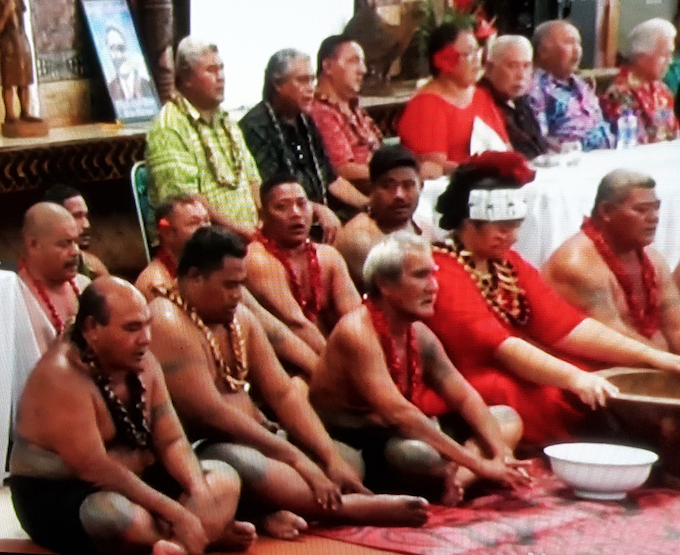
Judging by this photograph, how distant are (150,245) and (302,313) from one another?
523mm

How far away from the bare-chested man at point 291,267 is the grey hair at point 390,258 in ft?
1.57

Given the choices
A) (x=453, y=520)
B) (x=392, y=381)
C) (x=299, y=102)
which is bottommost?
(x=453, y=520)

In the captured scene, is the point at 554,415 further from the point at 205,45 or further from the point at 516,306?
the point at 205,45

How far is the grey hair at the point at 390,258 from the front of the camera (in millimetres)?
3250

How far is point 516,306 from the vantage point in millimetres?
3658

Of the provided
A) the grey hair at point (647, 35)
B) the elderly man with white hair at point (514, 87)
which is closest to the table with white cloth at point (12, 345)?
the elderly man with white hair at point (514, 87)

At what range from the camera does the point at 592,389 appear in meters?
3.44

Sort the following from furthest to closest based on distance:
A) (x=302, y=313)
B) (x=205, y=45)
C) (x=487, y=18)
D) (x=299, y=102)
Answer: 1. (x=487, y=18)
2. (x=299, y=102)
3. (x=205, y=45)
4. (x=302, y=313)

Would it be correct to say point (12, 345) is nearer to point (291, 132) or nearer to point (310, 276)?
point (310, 276)

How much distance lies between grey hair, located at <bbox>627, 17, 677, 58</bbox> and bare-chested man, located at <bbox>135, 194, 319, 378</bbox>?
2231 millimetres

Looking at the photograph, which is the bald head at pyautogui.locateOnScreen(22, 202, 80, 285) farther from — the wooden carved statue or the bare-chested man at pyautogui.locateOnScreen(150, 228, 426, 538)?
the wooden carved statue

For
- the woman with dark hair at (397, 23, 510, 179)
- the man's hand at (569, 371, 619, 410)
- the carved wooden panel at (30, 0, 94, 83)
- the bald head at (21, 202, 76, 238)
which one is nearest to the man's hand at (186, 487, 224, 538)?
the bald head at (21, 202, 76, 238)

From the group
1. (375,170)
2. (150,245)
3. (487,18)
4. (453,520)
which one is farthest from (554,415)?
(487,18)

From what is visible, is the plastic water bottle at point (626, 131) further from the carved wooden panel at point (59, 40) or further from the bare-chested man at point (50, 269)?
the bare-chested man at point (50, 269)
